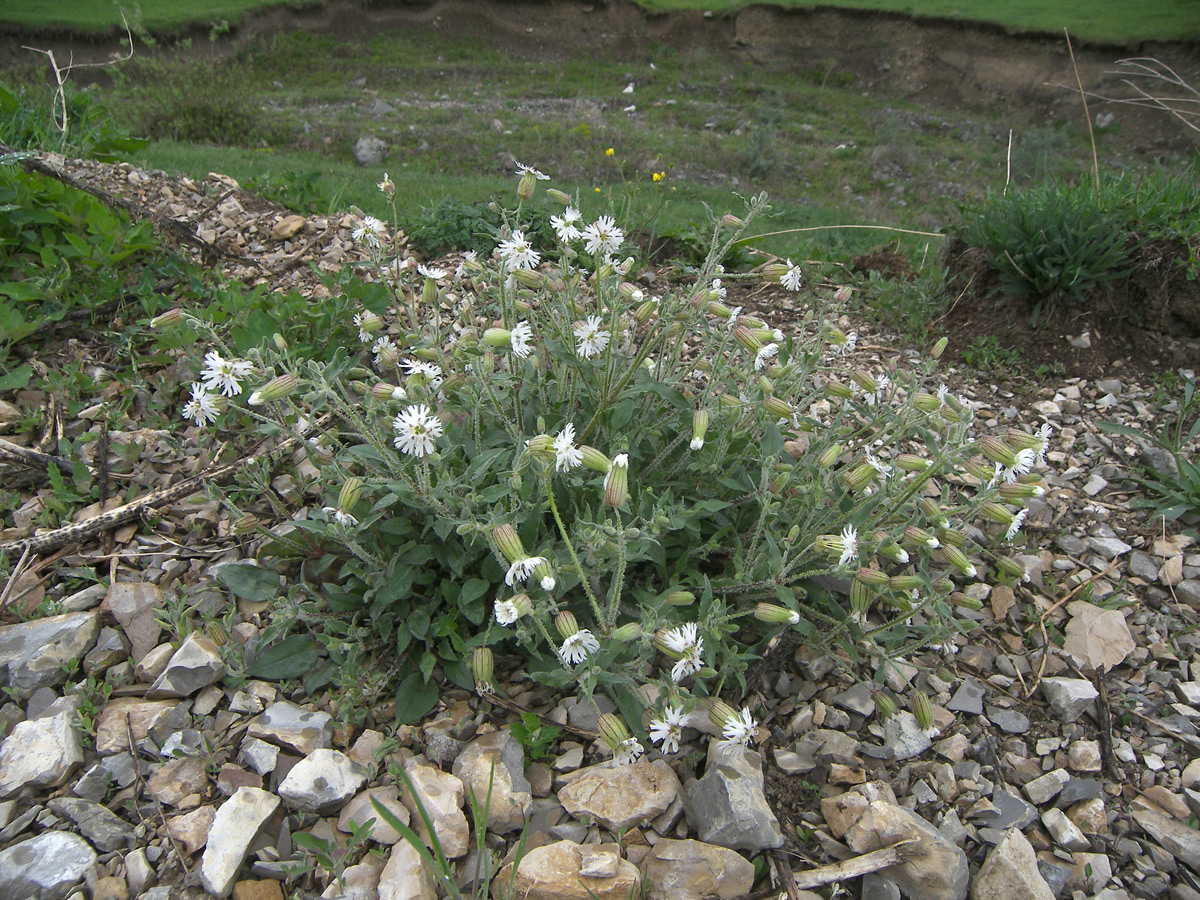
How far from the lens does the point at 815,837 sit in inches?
88.2

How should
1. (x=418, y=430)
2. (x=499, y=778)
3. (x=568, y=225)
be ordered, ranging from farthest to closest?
1. (x=568, y=225)
2. (x=499, y=778)
3. (x=418, y=430)

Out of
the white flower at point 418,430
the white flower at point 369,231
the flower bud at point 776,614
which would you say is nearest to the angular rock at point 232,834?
the white flower at point 418,430

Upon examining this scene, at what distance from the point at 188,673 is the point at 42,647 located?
51 centimetres

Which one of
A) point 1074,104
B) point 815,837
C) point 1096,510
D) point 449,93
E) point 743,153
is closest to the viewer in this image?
point 815,837

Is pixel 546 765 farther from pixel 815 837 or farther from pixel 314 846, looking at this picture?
pixel 815 837

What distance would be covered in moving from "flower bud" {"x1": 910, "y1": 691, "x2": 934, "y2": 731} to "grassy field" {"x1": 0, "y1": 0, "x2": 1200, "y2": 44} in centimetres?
1882

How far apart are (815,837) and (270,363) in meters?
2.28

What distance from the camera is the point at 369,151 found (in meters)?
11.9

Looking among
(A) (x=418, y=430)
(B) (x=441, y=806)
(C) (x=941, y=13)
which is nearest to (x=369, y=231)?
(A) (x=418, y=430)

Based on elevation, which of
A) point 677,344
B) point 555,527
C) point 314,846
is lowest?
point 314,846

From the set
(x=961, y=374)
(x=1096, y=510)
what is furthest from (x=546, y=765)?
(x=961, y=374)

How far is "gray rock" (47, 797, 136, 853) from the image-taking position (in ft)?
6.70

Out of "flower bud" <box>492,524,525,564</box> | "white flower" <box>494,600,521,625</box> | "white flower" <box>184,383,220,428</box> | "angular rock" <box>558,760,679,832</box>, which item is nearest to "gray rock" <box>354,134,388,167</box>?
"white flower" <box>184,383,220,428</box>

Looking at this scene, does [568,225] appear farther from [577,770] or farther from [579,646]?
[577,770]
